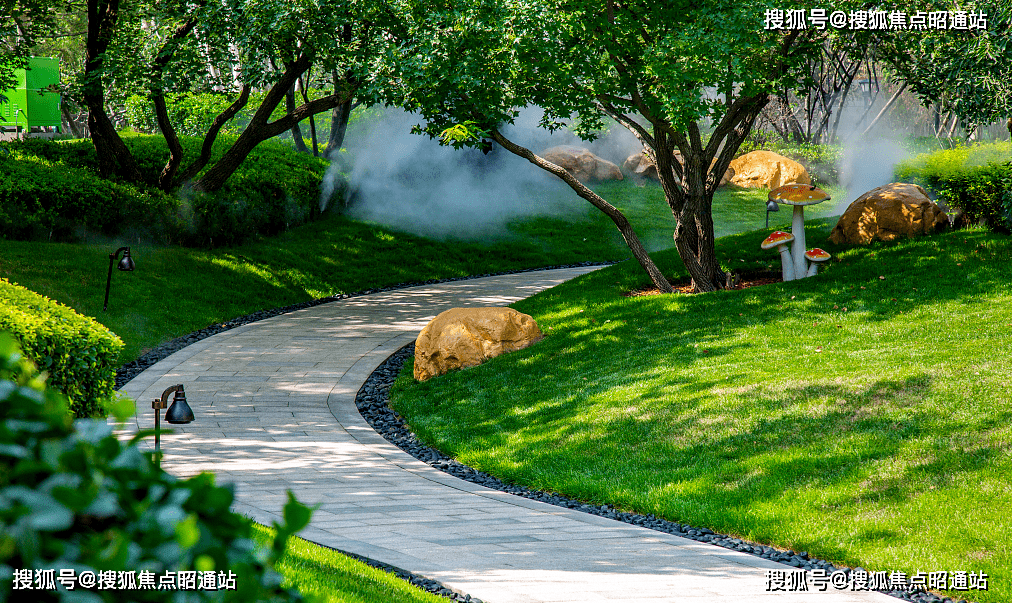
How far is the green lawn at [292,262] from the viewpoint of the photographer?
14531 millimetres

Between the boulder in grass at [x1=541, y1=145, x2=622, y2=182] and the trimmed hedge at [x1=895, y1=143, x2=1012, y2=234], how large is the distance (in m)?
16.1

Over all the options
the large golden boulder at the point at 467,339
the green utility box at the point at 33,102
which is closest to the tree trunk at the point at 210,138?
the green utility box at the point at 33,102

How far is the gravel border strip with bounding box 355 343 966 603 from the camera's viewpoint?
5812 mm

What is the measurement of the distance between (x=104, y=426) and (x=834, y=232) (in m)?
16.8

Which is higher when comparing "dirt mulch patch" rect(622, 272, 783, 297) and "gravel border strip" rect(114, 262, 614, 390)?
"dirt mulch patch" rect(622, 272, 783, 297)

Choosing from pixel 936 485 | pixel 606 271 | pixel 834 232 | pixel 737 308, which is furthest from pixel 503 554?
pixel 834 232

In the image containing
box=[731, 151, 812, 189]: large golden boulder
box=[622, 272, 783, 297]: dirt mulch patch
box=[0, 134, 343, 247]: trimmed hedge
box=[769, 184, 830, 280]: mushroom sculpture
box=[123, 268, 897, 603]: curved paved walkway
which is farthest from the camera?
box=[731, 151, 812, 189]: large golden boulder

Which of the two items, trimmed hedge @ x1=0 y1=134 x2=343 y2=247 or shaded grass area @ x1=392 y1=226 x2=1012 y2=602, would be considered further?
trimmed hedge @ x1=0 y1=134 x2=343 y2=247

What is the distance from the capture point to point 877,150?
1348 inches

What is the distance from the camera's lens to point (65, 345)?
5.96 meters

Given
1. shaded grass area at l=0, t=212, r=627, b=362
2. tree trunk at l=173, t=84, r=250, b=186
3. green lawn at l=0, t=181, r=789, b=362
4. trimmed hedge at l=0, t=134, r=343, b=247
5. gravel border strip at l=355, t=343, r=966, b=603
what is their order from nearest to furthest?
gravel border strip at l=355, t=343, r=966, b=603, shaded grass area at l=0, t=212, r=627, b=362, green lawn at l=0, t=181, r=789, b=362, trimmed hedge at l=0, t=134, r=343, b=247, tree trunk at l=173, t=84, r=250, b=186

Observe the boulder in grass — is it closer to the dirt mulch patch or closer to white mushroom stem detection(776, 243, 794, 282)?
the dirt mulch patch

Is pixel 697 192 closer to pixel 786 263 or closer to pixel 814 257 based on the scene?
pixel 786 263

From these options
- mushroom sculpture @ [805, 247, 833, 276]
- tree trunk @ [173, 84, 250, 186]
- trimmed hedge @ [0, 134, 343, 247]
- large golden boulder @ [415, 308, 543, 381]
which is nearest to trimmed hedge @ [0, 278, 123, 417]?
large golden boulder @ [415, 308, 543, 381]
